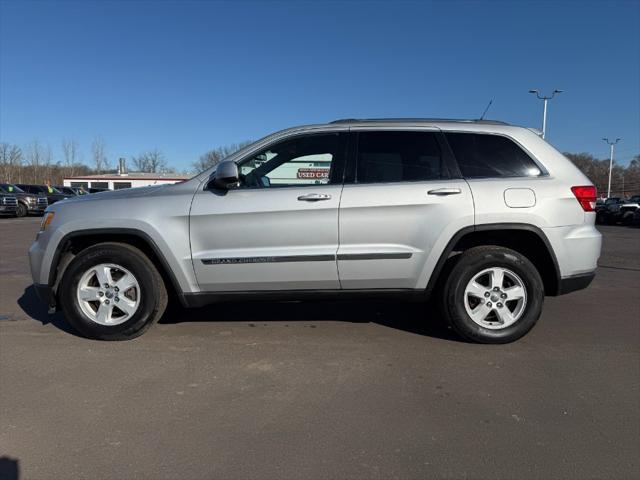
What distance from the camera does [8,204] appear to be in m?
24.0

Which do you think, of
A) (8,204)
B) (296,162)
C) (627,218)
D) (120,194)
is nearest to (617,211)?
(627,218)

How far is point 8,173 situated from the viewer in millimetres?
77188

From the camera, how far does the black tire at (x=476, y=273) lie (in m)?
4.05

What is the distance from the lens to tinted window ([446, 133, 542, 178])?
4125mm

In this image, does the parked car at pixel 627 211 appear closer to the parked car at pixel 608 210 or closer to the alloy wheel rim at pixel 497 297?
the parked car at pixel 608 210

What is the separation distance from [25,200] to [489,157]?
2778cm

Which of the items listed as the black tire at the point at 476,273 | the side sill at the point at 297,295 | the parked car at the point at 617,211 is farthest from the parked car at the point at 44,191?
the parked car at the point at 617,211

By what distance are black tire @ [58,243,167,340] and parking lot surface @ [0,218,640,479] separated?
15 cm

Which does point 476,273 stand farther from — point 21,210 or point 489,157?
point 21,210

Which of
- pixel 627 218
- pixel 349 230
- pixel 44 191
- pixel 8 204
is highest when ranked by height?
pixel 44 191

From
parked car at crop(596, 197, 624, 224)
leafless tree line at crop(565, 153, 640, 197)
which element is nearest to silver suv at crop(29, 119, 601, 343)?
parked car at crop(596, 197, 624, 224)

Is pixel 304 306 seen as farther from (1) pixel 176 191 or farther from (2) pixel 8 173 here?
(2) pixel 8 173

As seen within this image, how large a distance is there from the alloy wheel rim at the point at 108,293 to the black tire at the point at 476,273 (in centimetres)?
276

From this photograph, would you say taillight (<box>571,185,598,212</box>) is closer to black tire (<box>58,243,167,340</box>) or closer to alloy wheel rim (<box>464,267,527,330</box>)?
alloy wheel rim (<box>464,267,527,330</box>)
